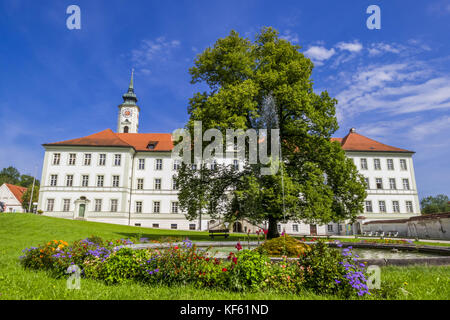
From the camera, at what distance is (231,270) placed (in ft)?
16.7

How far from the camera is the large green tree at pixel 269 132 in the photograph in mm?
16094

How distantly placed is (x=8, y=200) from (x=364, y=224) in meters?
78.3

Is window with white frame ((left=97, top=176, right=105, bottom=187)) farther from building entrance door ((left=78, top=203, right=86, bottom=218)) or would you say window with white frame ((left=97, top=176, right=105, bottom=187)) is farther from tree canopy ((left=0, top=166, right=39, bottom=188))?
tree canopy ((left=0, top=166, right=39, bottom=188))

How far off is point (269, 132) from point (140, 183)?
28.4 m

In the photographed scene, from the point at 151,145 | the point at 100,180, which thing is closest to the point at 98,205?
the point at 100,180

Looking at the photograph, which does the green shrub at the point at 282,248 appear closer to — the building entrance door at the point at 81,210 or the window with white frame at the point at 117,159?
the window with white frame at the point at 117,159

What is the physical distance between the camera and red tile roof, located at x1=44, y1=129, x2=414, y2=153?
132ft

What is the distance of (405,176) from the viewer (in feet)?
141

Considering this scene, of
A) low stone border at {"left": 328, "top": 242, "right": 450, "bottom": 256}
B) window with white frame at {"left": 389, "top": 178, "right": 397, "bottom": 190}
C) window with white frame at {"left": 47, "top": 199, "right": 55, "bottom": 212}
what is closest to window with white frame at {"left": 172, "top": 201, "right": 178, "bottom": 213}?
window with white frame at {"left": 47, "top": 199, "right": 55, "bottom": 212}

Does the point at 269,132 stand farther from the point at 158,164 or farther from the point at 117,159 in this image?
the point at 117,159

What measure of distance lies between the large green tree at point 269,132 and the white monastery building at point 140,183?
22.5m

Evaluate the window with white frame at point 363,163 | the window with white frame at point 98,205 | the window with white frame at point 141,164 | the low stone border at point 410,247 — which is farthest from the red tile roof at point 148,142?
the low stone border at point 410,247

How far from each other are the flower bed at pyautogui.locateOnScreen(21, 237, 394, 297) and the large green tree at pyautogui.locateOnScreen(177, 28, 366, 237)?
9.98 m
